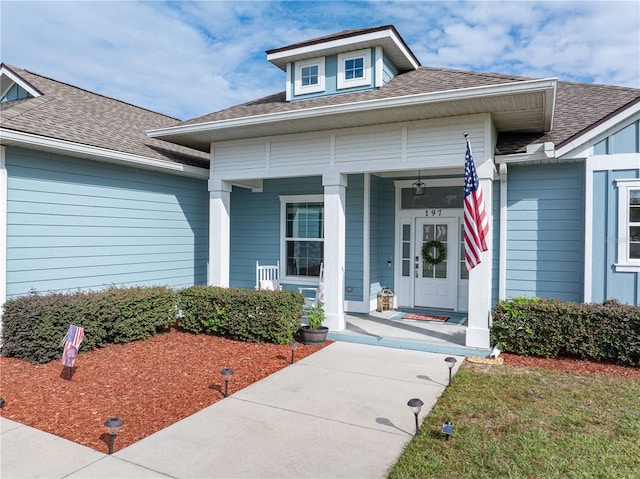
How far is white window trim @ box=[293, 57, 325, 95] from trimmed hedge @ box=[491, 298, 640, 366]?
5541 mm

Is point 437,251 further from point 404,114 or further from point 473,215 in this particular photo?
point 404,114

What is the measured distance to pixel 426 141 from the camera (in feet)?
21.8

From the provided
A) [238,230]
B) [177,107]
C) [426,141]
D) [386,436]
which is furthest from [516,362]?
[177,107]

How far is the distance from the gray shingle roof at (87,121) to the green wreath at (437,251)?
204 inches

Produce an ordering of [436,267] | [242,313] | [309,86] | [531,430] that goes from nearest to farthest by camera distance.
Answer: [531,430]
[242,313]
[309,86]
[436,267]

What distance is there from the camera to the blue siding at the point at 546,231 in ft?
22.9

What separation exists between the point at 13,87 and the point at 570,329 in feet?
37.9

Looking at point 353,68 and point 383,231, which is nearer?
point 353,68

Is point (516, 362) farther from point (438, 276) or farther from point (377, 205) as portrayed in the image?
point (377, 205)

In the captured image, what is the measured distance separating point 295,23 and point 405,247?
561 cm

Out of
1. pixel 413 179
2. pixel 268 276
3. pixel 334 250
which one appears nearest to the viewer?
pixel 334 250

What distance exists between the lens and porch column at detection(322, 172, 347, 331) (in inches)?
292

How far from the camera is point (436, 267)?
916cm

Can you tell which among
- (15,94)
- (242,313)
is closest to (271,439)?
(242,313)
